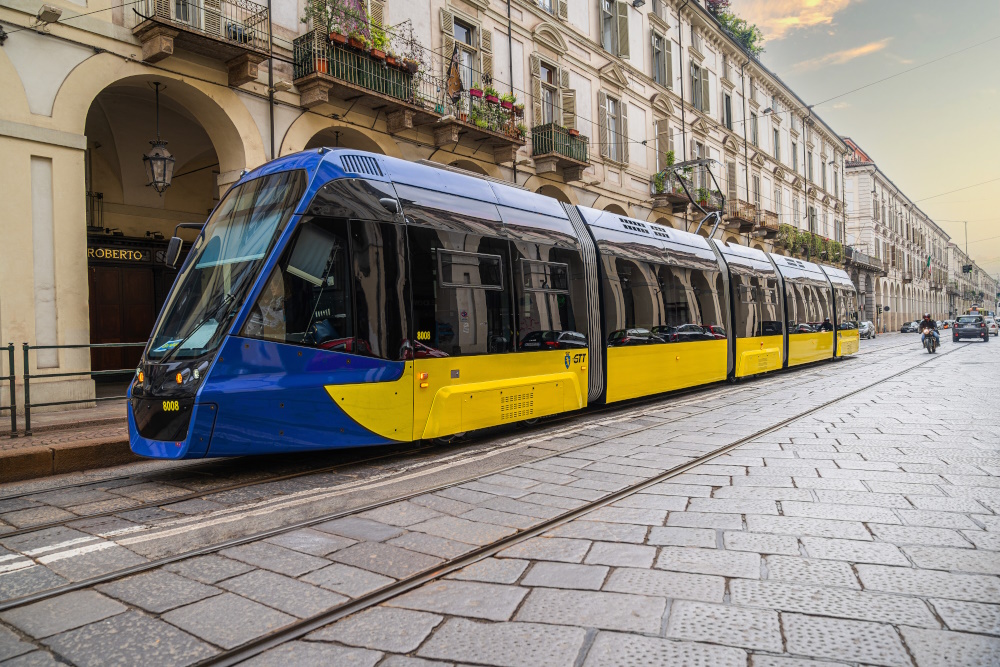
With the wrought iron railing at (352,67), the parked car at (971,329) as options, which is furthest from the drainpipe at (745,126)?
the wrought iron railing at (352,67)

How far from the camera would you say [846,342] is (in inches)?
847

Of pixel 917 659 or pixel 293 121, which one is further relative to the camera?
pixel 293 121

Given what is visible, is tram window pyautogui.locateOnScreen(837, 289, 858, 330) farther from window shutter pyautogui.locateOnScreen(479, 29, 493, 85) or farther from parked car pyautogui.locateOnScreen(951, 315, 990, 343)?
parked car pyautogui.locateOnScreen(951, 315, 990, 343)

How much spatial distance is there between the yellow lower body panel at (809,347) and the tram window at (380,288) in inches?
526

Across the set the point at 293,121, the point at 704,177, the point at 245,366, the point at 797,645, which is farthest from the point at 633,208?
the point at 797,645

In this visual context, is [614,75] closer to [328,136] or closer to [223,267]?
[328,136]

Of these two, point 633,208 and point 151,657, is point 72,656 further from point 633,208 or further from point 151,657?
point 633,208

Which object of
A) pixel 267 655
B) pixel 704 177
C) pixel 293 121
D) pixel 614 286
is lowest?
pixel 267 655

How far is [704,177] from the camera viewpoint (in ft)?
87.7

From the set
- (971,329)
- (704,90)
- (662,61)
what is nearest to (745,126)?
(704,90)

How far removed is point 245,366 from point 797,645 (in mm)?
4359

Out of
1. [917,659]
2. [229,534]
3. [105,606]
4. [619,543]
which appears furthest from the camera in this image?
Result: [229,534]

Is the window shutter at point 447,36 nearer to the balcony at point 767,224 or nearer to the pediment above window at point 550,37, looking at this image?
the pediment above window at point 550,37

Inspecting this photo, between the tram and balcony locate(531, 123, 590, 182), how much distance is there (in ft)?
25.3
